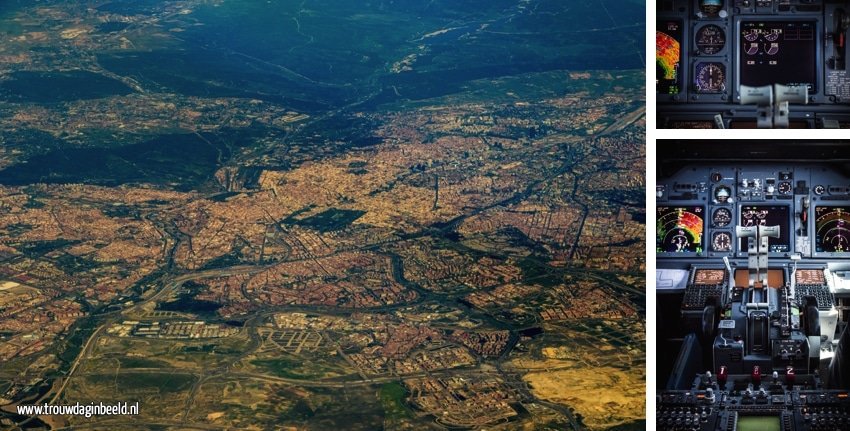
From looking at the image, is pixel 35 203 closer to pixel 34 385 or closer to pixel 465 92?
pixel 34 385

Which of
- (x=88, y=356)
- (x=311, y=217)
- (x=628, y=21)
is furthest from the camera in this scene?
(x=628, y=21)

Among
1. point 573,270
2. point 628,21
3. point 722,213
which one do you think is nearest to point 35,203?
point 573,270

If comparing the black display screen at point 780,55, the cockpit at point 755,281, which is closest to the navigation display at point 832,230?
the cockpit at point 755,281

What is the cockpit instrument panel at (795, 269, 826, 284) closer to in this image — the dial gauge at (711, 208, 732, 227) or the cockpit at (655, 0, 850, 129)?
the dial gauge at (711, 208, 732, 227)

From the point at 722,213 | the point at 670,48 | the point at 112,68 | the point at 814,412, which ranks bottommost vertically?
the point at 112,68

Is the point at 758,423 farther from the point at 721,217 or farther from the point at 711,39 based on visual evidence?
the point at 711,39

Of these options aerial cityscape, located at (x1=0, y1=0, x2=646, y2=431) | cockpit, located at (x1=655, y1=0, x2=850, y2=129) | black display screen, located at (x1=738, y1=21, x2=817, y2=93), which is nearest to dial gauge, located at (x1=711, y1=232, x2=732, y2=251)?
cockpit, located at (x1=655, y1=0, x2=850, y2=129)
